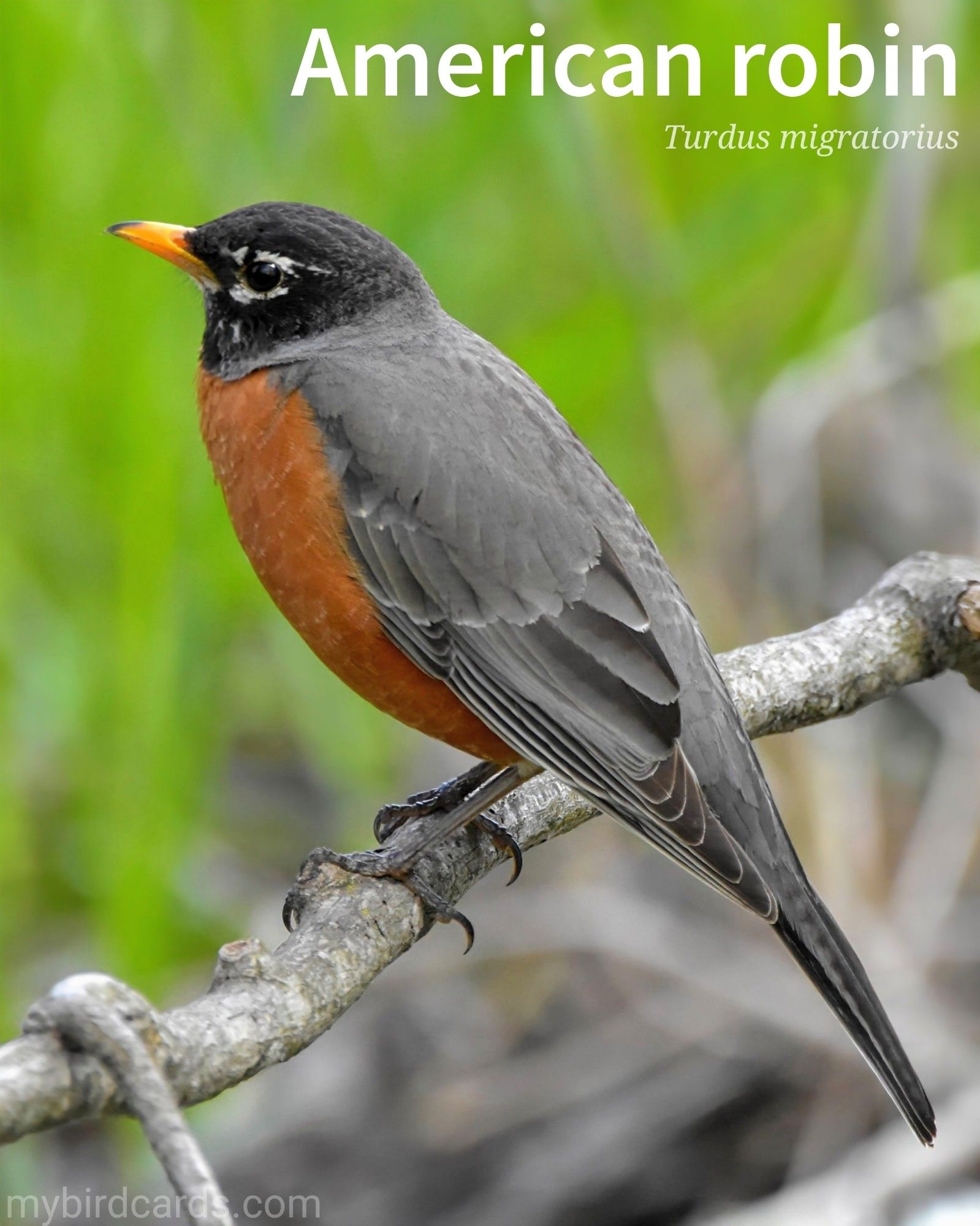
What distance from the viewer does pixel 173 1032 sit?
7.19ft

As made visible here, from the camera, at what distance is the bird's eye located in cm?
400

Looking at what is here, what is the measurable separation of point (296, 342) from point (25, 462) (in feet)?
5.31

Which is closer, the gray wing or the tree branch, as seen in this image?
the tree branch

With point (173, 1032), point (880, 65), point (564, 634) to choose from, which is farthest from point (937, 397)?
point (173, 1032)

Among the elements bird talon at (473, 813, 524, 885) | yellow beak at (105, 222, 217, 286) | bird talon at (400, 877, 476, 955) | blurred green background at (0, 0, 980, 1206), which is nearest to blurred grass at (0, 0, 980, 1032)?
blurred green background at (0, 0, 980, 1206)

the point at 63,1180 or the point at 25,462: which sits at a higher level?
the point at 25,462

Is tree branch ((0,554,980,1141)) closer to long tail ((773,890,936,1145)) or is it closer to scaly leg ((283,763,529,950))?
scaly leg ((283,763,529,950))

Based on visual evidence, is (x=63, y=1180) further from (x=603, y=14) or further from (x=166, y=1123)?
(x=603, y=14)

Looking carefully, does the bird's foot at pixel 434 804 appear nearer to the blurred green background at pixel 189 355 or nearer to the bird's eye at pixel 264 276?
the blurred green background at pixel 189 355

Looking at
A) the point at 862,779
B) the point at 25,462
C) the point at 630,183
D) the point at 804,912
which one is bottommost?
the point at 862,779

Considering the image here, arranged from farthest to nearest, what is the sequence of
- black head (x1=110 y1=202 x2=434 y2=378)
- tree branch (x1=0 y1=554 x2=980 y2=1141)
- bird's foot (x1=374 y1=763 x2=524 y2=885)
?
1. black head (x1=110 y1=202 x2=434 y2=378)
2. bird's foot (x1=374 y1=763 x2=524 y2=885)
3. tree branch (x1=0 y1=554 x2=980 y2=1141)

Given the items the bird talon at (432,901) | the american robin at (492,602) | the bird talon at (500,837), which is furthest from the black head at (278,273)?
the bird talon at (432,901)

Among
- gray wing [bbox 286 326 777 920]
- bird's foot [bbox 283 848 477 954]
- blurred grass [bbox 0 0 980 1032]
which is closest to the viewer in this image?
bird's foot [bbox 283 848 477 954]

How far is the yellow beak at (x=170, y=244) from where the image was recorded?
4.07m
